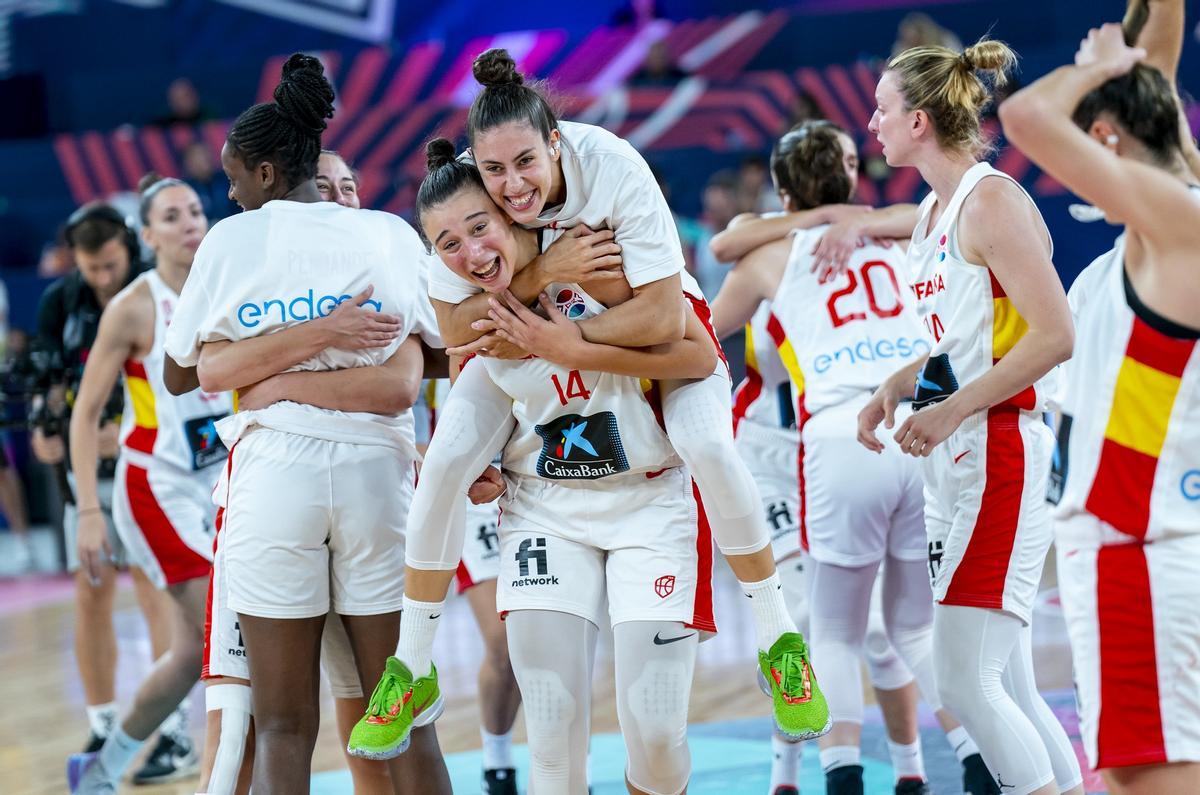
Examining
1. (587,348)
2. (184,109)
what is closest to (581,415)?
(587,348)

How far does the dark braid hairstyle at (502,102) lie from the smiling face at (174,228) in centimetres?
187

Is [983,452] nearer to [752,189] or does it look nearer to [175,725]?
[175,725]

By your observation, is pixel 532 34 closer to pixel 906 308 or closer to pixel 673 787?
pixel 906 308

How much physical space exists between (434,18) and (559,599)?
42.7ft

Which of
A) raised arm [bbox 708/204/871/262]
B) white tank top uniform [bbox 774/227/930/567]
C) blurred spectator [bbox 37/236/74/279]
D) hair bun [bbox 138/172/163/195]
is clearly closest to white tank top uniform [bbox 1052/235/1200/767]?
white tank top uniform [bbox 774/227/930/567]

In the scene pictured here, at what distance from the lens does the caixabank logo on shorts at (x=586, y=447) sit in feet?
9.96

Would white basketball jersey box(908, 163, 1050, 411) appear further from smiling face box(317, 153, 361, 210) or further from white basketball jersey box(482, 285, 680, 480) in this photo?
smiling face box(317, 153, 361, 210)

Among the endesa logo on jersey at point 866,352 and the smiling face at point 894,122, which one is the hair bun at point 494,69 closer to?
the smiling face at point 894,122

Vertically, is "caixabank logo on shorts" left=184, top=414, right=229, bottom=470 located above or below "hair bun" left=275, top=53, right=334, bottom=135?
below

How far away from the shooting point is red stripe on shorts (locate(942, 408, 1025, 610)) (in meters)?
3.15

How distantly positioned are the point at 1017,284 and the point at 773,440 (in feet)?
5.65

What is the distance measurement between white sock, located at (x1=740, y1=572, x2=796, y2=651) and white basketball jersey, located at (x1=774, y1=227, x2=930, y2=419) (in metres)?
1.00

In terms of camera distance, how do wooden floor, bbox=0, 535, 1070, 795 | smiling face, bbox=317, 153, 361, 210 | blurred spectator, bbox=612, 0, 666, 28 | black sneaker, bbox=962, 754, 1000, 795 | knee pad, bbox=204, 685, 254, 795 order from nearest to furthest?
knee pad, bbox=204, 685, 254, 795 → smiling face, bbox=317, 153, 361, 210 → black sneaker, bbox=962, 754, 1000, 795 → wooden floor, bbox=0, 535, 1070, 795 → blurred spectator, bbox=612, 0, 666, 28

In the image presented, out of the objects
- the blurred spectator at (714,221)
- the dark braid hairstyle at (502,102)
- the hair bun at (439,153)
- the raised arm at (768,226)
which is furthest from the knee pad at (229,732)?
the blurred spectator at (714,221)
